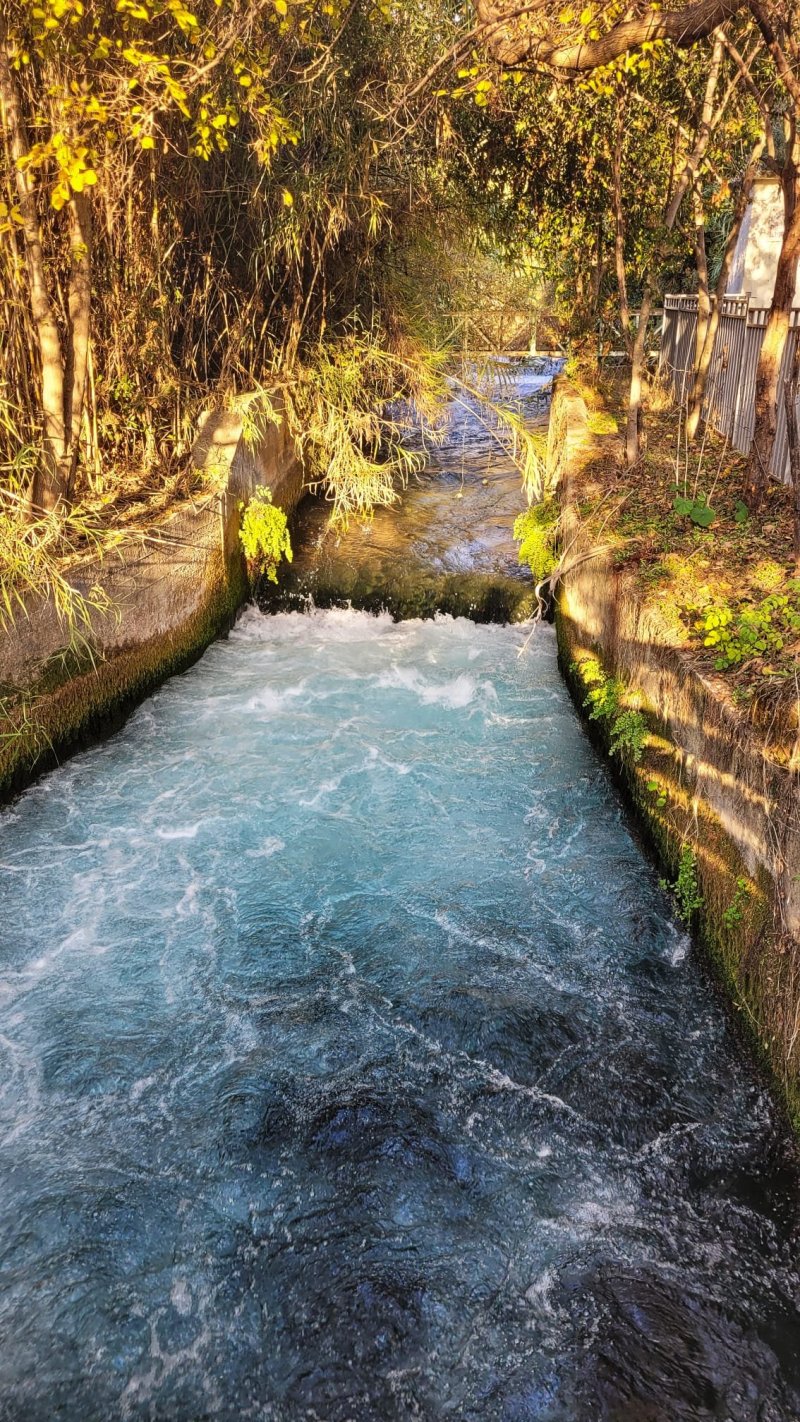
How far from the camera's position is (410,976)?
15.9ft

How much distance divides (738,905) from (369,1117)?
6.26 feet

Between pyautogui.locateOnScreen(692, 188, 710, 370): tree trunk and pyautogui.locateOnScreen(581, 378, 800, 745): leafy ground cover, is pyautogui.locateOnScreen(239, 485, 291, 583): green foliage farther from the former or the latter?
pyautogui.locateOnScreen(692, 188, 710, 370): tree trunk

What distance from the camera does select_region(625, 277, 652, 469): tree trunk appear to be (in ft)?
26.3

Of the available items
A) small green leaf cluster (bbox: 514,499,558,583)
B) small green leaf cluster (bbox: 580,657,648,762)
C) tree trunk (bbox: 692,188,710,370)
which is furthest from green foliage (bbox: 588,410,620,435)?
small green leaf cluster (bbox: 580,657,648,762)

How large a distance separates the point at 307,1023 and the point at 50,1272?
1500 mm

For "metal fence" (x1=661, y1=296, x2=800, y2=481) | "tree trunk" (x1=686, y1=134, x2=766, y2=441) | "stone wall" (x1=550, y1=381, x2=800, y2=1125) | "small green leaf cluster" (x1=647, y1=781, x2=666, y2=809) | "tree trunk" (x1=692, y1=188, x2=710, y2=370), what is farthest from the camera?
"tree trunk" (x1=692, y1=188, x2=710, y2=370)

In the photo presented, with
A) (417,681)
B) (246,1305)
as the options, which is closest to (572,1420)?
(246,1305)

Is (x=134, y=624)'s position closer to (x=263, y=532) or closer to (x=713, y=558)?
(x=263, y=532)

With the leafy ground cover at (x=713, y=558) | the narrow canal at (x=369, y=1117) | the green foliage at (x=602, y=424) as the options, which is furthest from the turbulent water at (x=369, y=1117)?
the green foliage at (x=602, y=424)

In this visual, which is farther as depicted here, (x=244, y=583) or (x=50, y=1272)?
(x=244, y=583)

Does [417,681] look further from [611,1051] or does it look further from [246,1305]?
[246,1305]

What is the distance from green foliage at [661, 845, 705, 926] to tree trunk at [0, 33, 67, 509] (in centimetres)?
483

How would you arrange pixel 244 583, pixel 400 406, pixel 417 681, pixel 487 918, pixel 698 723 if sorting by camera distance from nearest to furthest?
Answer: 1. pixel 698 723
2. pixel 487 918
3. pixel 417 681
4. pixel 244 583
5. pixel 400 406

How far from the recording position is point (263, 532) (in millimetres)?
9078
